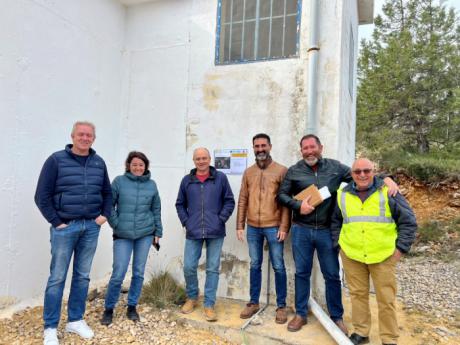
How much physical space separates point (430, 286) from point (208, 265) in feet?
13.4

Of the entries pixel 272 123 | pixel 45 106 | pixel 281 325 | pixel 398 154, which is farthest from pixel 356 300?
pixel 398 154

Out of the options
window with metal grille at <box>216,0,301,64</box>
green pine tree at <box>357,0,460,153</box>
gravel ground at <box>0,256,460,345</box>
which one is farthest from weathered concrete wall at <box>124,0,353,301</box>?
green pine tree at <box>357,0,460,153</box>

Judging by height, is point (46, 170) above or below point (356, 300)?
above

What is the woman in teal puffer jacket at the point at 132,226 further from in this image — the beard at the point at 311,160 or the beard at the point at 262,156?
the beard at the point at 311,160

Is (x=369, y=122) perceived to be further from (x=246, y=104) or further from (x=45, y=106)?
(x=45, y=106)

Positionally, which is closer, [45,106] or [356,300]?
[356,300]

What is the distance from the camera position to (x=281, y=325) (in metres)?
3.49

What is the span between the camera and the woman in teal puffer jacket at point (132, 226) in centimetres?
348

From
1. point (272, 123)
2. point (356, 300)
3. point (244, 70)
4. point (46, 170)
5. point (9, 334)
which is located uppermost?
point (244, 70)

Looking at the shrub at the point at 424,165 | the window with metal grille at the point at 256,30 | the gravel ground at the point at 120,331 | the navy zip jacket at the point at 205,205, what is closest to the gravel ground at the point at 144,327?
the gravel ground at the point at 120,331

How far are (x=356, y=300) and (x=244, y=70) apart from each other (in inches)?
115

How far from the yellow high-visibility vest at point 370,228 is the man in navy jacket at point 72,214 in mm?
2307

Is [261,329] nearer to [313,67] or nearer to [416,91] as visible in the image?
[313,67]

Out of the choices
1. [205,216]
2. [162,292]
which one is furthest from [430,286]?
[162,292]
